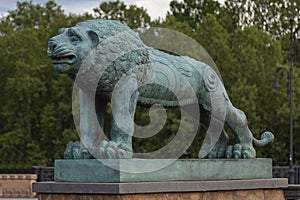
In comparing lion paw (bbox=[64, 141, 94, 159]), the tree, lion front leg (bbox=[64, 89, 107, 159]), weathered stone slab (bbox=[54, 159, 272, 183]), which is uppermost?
the tree

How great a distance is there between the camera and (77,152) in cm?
905

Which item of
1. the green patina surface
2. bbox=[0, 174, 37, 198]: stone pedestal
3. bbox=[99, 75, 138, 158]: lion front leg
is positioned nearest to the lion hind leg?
the green patina surface

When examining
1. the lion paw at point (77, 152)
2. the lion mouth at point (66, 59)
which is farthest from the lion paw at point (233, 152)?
the lion mouth at point (66, 59)

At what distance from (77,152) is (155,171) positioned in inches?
37.2

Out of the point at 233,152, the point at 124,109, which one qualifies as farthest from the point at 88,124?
the point at 233,152

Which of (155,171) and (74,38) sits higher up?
(74,38)

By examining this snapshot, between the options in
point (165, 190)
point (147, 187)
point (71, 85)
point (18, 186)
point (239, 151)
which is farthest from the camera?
point (71, 85)

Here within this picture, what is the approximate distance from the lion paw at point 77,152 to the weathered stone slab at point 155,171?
172 mm

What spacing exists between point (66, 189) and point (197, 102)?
2340 mm

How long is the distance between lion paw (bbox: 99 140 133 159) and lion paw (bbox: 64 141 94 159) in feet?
1.00

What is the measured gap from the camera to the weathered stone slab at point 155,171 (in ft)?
27.9

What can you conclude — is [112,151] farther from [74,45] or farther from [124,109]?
[74,45]

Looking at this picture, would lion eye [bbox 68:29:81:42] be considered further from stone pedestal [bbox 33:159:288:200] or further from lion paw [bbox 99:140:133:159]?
stone pedestal [bbox 33:159:288:200]

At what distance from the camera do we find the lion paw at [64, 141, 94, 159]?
9.00m
